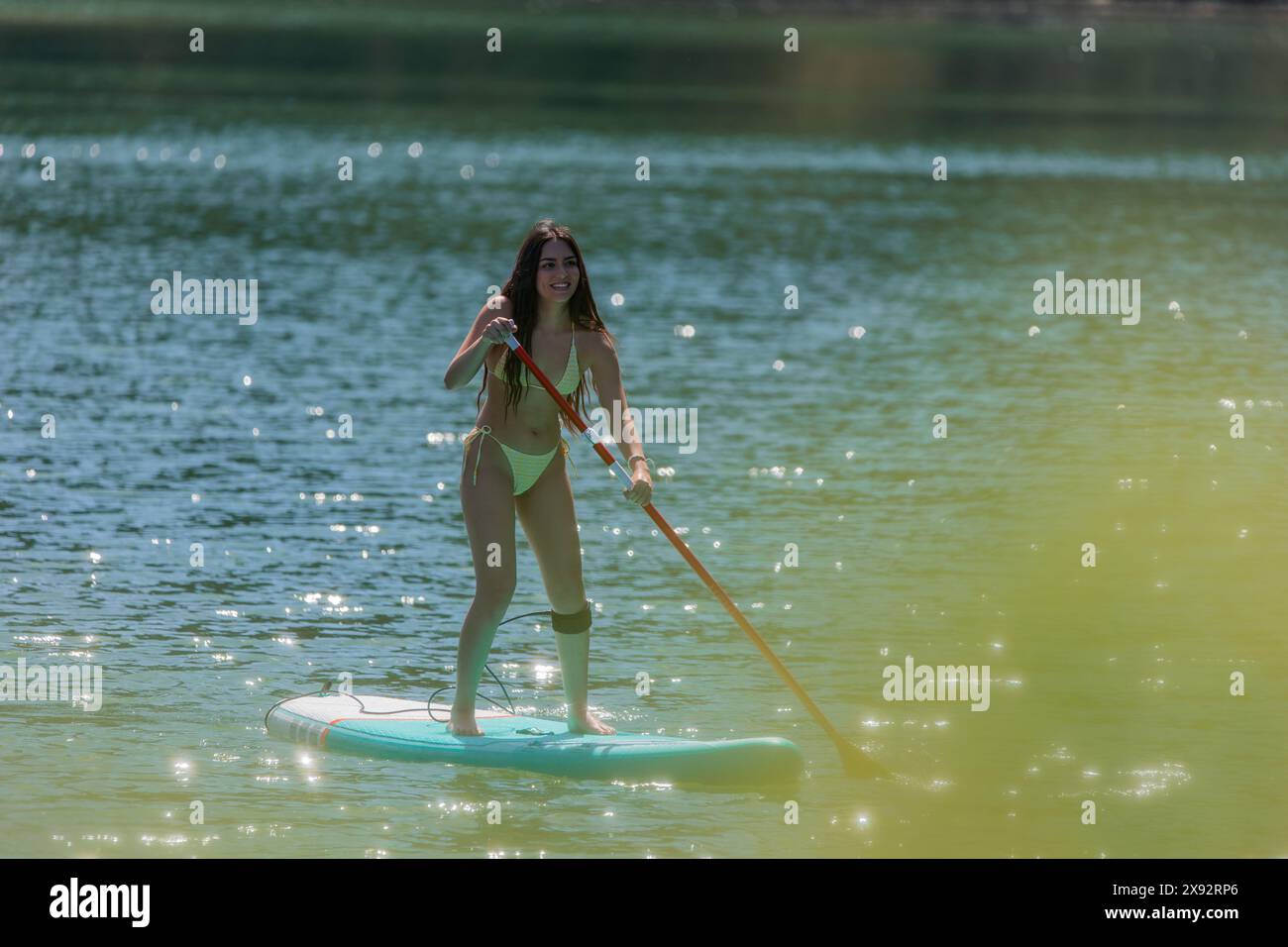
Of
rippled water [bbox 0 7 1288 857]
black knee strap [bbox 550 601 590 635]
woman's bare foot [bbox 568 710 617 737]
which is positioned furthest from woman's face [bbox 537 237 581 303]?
rippled water [bbox 0 7 1288 857]

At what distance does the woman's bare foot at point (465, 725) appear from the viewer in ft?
32.3

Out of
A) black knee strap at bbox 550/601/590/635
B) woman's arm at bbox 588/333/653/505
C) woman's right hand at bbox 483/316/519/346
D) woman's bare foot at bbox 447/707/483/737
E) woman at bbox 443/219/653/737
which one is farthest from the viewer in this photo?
woman's bare foot at bbox 447/707/483/737

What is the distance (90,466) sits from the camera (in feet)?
52.2

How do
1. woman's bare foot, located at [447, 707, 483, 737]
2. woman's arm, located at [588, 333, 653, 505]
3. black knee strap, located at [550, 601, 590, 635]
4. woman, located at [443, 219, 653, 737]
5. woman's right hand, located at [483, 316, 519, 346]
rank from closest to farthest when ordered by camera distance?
woman's right hand, located at [483, 316, 519, 346] → woman, located at [443, 219, 653, 737] → woman's arm, located at [588, 333, 653, 505] → black knee strap, located at [550, 601, 590, 635] → woman's bare foot, located at [447, 707, 483, 737]

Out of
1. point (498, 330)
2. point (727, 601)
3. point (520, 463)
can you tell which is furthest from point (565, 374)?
point (727, 601)

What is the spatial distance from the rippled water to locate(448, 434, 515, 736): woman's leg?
714 millimetres

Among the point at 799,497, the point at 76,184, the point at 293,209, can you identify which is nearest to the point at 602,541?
the point at 799,497

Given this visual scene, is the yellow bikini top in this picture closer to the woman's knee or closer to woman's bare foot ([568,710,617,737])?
the woman's knee

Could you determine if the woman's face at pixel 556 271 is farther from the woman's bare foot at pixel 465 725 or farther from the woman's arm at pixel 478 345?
the woman's bare foot at pixel 465 725

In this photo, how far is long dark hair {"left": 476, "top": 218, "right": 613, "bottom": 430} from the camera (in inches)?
370

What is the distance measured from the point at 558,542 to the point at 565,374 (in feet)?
2.51
